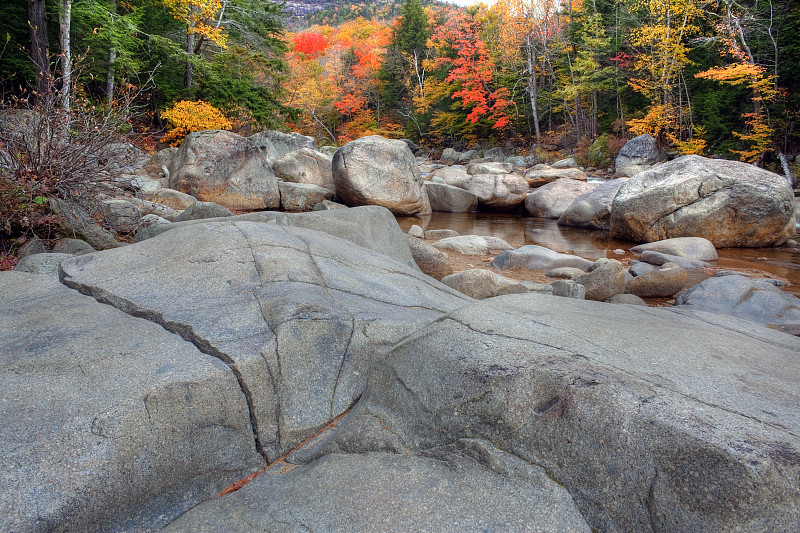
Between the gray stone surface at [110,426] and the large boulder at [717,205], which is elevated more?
the gray stone surface at [110,426]

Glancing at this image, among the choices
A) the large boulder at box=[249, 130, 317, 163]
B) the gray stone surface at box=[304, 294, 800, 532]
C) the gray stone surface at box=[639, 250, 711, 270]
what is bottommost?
the gray stone surface at box=[639, 250, 711, 270]

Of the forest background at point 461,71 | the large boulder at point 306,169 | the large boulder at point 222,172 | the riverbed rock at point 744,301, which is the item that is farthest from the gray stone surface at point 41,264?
the large boulder at point 306,169

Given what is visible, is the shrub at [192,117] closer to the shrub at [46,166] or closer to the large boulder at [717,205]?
the shrub at [46,166]

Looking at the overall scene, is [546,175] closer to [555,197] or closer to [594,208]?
[555,197]

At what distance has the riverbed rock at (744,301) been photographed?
4922mm

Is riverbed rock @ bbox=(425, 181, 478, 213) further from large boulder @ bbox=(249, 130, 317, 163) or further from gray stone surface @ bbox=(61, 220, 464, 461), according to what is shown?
gray stone surface @ bbox=(61, 220, 464, 461)

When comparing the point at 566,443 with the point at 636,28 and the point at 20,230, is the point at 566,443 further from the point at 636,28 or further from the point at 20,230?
the point at 636,28

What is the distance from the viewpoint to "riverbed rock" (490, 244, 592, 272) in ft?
25.1

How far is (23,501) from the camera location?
4.93 ft

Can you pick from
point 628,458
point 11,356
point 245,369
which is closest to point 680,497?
point 628,458

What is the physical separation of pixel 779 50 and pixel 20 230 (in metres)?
22.0

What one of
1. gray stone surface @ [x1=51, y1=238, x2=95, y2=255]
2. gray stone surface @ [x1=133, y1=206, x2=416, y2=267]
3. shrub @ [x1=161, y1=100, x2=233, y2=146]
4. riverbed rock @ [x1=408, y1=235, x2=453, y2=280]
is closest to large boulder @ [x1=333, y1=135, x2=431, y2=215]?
riverbed rock @ [x1=408, y1=235, x2=453, y2=280]

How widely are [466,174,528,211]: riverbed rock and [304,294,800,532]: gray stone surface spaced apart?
42.5ft

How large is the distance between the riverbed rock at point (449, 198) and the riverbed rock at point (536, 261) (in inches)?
280
